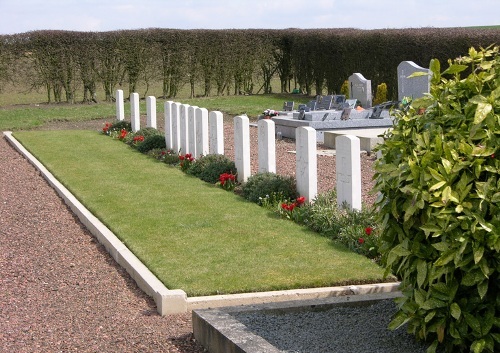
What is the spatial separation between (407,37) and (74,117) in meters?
9.21

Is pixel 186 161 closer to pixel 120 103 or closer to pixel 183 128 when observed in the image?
pixel 183 128

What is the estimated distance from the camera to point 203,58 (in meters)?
28.1

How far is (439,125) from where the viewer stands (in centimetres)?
472

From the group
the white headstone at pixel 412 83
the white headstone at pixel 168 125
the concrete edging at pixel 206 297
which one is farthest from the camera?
the white headstone at pixel 412 83

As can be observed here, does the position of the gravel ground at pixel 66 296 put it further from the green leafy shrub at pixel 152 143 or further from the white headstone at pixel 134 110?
the white headstone at pixel 134 110

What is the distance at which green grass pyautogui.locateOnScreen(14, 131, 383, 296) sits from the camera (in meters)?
7.01

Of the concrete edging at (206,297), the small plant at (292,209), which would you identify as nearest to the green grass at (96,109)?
the small plant at (292,209)

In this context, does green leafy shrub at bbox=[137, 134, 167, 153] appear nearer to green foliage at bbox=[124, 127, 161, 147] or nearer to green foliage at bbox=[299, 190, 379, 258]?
green foliage at bbox=[124, 127, 161, 147]

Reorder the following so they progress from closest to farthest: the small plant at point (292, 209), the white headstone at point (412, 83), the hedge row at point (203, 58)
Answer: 1. the small plant at point (292, 209)
2. the white headstone at point (412, 83)
3. the hedge row at point (203, 58)

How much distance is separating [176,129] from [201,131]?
1.62 m

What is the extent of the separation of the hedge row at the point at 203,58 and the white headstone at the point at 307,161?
46.1 feet

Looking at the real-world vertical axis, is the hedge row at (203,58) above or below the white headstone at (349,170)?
above

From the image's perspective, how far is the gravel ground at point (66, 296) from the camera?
19.0 ft

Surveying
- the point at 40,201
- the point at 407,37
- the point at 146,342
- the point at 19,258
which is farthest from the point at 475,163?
the point at 407,37
